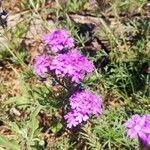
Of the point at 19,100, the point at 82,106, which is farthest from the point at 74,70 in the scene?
the point at 19,100

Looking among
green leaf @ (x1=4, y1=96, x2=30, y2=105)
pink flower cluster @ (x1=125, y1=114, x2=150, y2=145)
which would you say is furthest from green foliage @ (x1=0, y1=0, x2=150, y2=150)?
pink flower cluster @ (x1=125, y1=114, x2=150, y2=145)

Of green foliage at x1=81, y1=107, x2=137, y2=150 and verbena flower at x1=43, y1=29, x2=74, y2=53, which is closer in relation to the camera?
verbena flower at x1=43, y1=29, x2=74, y2=53

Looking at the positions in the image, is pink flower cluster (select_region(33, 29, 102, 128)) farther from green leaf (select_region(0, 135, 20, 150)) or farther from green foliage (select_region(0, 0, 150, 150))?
green leaf (select_region(0, 135, 20, 150))

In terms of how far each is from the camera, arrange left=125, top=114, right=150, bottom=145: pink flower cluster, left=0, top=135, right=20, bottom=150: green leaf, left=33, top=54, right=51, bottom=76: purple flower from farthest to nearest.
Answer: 1. left=0, top=135, right=20, bottom=150: green leaf
2. left=33, top=54, right=51, bottom=76: purple flower
3. left=125, top=114, right=150, bottom=145: pink flower cluster

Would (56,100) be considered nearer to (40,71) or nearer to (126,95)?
(40,71)

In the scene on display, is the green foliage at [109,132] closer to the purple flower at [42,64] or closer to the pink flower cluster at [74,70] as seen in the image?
the pink flower cluster at [74,70]

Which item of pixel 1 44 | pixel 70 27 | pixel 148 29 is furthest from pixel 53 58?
pixel 1 44

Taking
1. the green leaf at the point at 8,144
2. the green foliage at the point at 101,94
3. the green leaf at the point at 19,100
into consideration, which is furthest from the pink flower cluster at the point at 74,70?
the green leaf at the point at 19,100

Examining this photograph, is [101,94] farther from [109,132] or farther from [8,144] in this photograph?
[8,144]
